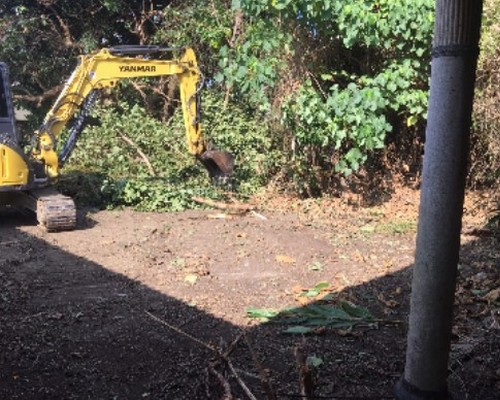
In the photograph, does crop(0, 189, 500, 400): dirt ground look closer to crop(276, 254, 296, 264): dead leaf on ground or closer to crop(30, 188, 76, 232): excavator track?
crop(276, 254, 296, 264): dead leaf on ground

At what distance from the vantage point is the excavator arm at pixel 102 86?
993 centimetres

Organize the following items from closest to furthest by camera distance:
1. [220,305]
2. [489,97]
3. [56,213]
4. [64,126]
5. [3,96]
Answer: [220,305]
[56,213]
[489,97]
[3,96]
[64,126]

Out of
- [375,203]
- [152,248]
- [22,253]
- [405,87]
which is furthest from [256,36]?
[22,253]

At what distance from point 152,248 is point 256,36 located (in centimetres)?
426

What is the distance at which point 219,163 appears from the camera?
36.8 ft

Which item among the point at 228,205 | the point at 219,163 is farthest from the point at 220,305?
the point at 219,163

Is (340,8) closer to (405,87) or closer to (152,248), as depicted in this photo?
(405,87)

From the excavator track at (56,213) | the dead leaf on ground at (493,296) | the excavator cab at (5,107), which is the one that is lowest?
the excavator track at (56,213)

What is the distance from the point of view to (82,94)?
33.3 feet

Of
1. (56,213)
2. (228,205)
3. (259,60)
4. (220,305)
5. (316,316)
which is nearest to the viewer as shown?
(316,316)

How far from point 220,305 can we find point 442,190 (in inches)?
152

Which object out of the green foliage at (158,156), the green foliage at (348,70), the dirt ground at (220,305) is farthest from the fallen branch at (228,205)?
the green foliage at (348,70)

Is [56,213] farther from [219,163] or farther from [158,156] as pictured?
[158,156]

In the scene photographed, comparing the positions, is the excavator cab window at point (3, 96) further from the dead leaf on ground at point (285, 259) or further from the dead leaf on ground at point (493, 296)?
the dead leaf on ground at point (493, 296)
